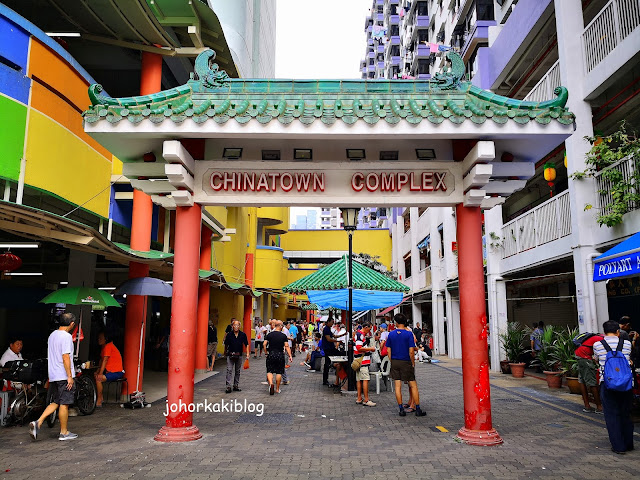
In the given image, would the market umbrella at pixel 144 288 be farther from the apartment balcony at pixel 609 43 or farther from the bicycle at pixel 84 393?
the apartment balcony at pixel 609 43

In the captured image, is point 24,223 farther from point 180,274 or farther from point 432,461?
point 432,461

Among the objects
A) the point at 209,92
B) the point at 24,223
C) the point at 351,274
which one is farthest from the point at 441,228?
the point at 24,223

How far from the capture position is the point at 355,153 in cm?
819

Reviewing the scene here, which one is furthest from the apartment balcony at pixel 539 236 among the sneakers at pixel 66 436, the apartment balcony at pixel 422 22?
the apartment balcony at pixel 422 22

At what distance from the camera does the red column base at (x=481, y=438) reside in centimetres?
712

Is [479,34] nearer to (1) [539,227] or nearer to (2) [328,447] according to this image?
(1) [539,227]

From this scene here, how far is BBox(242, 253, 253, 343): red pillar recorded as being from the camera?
83.6ft

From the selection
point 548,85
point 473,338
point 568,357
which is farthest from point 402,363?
point 548,85

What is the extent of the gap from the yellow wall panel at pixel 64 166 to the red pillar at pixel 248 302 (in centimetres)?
1495

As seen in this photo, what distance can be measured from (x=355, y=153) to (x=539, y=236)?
9065 mm

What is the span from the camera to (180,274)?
307 inches

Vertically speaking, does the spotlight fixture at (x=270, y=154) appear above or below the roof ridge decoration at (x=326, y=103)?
below

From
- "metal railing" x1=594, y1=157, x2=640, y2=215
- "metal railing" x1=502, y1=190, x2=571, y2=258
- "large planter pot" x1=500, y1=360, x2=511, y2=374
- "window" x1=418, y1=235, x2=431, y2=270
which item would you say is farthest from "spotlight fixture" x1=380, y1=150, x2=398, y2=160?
"window" x1=418, y1=235, x2=431, y2=270

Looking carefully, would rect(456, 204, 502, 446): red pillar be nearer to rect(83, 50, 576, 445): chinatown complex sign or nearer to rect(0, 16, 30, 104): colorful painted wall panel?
rect(83, 50, 576, 445): chinatown complex sign
